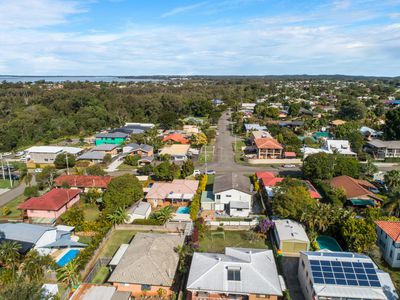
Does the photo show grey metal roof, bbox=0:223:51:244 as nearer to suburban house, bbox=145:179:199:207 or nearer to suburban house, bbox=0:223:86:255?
suburban house, bbox=0:223:86:255

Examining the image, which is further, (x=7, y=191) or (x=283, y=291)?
(x=7, y=191)

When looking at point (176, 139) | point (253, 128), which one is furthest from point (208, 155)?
point (253, 128)

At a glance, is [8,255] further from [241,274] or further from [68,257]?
[241,274]

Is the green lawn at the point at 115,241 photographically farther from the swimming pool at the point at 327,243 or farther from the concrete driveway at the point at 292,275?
the swimming pool at the point at 327,243

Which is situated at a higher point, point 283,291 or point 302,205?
point 302,205

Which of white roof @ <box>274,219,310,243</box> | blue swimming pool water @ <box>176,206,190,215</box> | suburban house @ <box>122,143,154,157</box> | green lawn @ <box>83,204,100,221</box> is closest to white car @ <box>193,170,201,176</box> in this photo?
blue swimming pool water @ <box>176,206,190,215</box>

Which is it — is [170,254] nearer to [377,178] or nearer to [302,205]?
[302,205]

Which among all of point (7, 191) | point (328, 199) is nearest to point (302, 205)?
point (328, 199)
